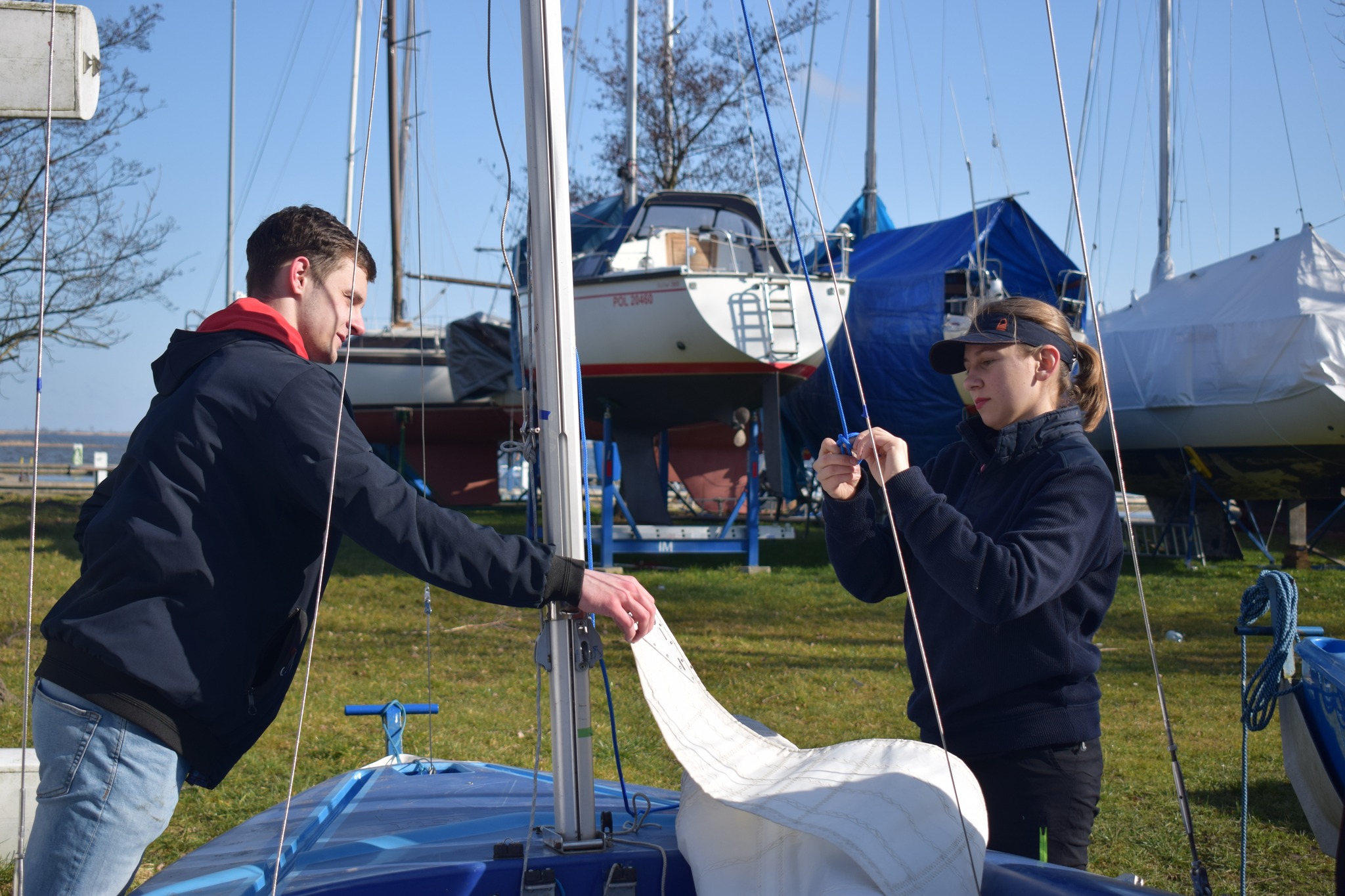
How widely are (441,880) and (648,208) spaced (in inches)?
425

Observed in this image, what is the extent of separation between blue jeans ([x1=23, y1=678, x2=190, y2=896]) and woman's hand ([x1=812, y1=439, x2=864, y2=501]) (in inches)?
46.9

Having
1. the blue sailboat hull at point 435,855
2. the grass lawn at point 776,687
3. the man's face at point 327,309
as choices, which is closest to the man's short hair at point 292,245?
the man's face at point 327,309

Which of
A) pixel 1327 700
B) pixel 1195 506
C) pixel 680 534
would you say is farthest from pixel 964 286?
pixel 1327 700

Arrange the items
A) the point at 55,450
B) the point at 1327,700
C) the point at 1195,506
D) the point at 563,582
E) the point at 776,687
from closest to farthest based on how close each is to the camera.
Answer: the point at 563,582 < the point at 1327,700 < the point at 776,687 < the point at 1195,506 < the point at 55,450

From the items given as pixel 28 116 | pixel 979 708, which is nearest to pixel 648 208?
pixel 28 116

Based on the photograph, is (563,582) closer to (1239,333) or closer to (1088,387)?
(1088,387)

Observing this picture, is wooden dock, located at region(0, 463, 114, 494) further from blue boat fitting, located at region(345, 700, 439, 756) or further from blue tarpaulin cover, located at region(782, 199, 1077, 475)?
blue boat fitting, located at region(345, 700, 439, 756)

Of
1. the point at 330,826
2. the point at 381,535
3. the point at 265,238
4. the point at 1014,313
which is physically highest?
the point at 265,238

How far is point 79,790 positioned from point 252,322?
0.76 m

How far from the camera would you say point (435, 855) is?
5.95 ft

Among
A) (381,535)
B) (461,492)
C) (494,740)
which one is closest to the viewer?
(381,535)

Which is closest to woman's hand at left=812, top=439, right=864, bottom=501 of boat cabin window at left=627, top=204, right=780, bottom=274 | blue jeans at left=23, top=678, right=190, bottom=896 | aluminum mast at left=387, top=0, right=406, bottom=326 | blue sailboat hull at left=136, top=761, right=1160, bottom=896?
blue sailboat hull at left=136, top=761, right=1160, bottom=896

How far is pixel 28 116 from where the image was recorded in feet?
7.39

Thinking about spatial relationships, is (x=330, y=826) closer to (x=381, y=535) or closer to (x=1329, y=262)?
(x=381, y=535)
